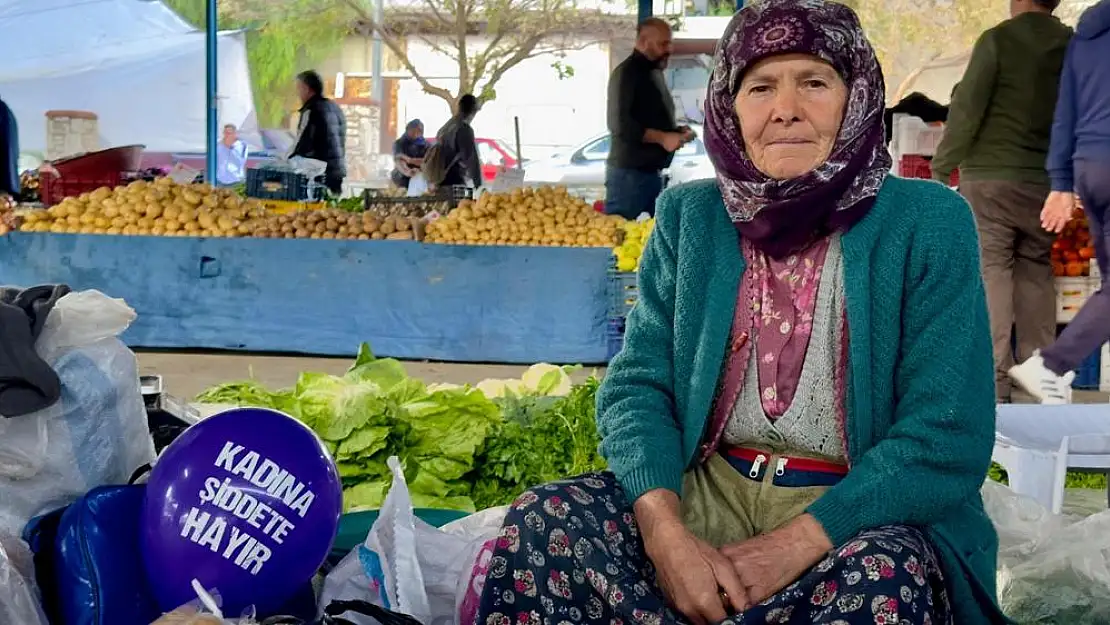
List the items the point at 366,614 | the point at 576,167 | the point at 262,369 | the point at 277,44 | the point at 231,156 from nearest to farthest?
the point at 366,614 < the point at 262,369 < the point at 576,167 < the point at 231,156 < the point at 277,44

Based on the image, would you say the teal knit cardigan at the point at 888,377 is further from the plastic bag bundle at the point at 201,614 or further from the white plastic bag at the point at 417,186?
the white plastic bag at the point at 417,186

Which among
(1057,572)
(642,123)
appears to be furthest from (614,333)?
(1057,572)

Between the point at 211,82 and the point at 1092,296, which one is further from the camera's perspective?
the point at 211,82

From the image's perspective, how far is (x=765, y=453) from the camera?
81.6 inches

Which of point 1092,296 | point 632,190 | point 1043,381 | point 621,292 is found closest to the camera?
point 1092,296

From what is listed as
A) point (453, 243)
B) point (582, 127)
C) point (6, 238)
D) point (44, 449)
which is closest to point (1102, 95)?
point (453, 243)

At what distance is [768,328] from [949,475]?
385 millimetres

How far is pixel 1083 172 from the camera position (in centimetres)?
513

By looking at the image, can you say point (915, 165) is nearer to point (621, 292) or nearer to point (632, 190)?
point (632, 190)

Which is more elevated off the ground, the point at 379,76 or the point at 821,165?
the point at 379,76

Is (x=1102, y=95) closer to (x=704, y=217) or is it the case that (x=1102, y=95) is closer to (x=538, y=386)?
(x=538, y=386)

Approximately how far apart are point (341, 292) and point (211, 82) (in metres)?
3.40

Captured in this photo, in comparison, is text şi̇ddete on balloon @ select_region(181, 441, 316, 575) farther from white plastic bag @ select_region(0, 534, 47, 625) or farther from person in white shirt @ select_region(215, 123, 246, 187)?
person in white shirt @ select_region(215, 123, 246, 187)

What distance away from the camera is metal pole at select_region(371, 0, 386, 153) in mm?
15508
